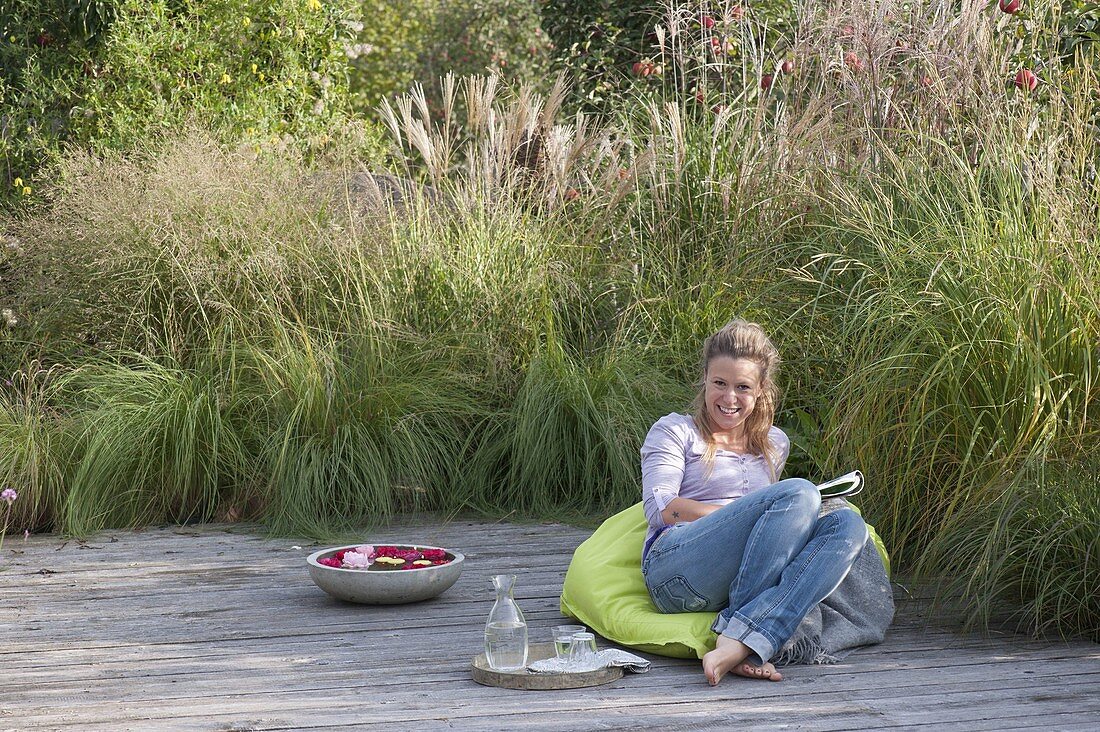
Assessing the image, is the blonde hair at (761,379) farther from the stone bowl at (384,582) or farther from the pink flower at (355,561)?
the pink flower at (355,561)

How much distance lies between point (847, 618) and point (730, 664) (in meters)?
0.42

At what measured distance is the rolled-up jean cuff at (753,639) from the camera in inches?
118

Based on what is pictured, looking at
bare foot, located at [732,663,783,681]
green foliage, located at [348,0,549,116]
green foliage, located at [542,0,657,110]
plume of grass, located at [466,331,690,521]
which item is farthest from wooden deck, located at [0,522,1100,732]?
green foliage, located at [348,0,549,116]

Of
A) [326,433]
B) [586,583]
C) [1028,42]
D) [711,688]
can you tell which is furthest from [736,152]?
[711,688]

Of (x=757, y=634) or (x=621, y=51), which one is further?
(x=621, y=51)

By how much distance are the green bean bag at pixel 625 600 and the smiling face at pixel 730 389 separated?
42 cm

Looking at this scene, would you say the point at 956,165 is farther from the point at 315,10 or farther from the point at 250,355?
the point at 315,10

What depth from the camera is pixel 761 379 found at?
3391 mm

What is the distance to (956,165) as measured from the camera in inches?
166

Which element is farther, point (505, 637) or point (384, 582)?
point (384, 582)

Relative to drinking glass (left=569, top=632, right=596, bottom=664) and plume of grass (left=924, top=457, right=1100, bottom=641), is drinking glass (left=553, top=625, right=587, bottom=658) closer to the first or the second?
drinking glass (left=569, top=632, right=596, bottom=664)

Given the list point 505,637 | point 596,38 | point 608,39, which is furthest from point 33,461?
point 596,38

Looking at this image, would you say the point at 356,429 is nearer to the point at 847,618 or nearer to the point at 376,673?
the point at 376,673

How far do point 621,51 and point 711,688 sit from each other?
19.7 feet
